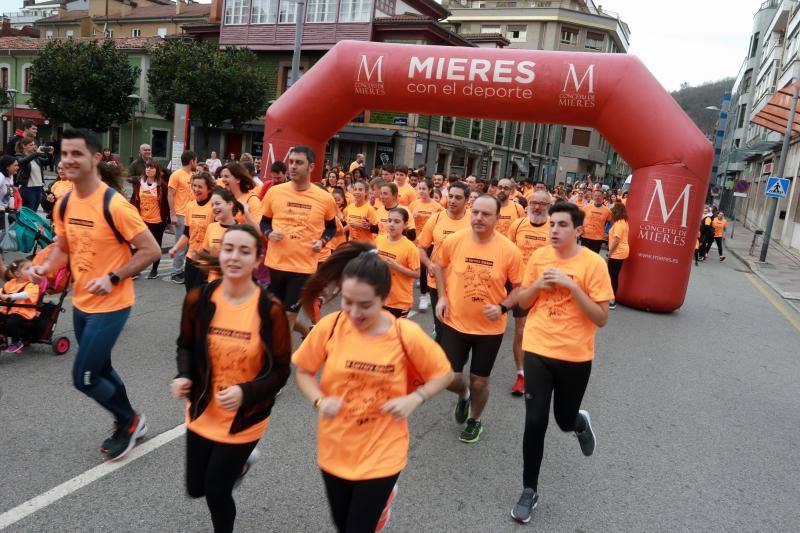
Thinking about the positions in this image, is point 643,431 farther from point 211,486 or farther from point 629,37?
point 629,37

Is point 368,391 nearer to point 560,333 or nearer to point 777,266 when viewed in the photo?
point 560,333

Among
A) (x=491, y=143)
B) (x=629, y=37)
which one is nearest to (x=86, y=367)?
(x=491, y=143)

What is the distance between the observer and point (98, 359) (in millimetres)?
3674

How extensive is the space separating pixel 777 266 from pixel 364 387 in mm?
20618

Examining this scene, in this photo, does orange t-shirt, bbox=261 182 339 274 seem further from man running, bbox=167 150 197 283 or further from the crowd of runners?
man running, bbox=167 150 197 283

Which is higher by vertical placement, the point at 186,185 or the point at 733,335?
the point at 186,185

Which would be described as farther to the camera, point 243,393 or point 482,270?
point 482,270

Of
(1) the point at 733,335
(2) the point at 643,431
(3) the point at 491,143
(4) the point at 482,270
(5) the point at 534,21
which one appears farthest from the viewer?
(5) the point at 534,21

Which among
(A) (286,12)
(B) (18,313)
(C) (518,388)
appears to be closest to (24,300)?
(B) (18,313)

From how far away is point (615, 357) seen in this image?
744 cm

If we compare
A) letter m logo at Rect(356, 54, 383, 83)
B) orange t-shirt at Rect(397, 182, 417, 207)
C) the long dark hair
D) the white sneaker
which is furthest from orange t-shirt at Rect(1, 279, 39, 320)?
letter m logo at Rect(356, 54, 383, 83)

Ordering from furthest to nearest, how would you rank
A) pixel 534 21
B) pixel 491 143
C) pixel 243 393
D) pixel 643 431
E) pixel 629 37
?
pixel 629 37
pixel 534 21
pixel 491 143
pixel 643 431
pixel 243 393

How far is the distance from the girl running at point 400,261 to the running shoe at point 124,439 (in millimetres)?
2427

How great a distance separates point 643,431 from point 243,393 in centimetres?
385
